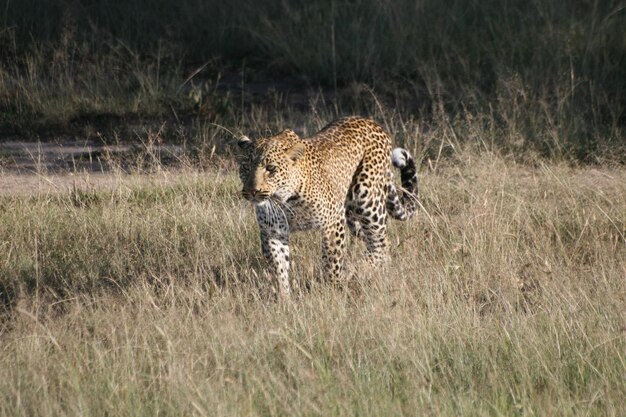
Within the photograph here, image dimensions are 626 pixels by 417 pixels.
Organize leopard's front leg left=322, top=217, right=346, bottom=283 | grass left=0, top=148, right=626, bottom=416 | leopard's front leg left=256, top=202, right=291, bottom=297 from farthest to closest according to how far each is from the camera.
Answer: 1. leopard's front leg left=322, top=217, right=346, bottom=283
2. leopard's front leg left=256, top=202, right=291, bottom=297
3. grass left=0, top=148, right=626, bottom=416

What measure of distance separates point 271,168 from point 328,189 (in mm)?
608

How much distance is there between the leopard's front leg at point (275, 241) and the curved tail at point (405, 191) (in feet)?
4.38

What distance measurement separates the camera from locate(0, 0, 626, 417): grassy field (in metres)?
5.98

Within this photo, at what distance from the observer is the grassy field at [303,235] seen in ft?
19.6

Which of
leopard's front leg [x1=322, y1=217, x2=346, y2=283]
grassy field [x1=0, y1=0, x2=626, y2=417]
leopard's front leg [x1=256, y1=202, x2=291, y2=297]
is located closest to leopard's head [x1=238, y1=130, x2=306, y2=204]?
leopard's front leg [x1=256, y1=202, x2=291, y2=297]

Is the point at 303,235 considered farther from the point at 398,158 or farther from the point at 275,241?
the point at 275,241

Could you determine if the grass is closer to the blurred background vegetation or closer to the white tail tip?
the white tail tip

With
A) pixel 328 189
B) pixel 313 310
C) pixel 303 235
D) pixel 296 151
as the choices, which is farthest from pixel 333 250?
pixel 303 235

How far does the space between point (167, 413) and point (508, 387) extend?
1713 millimetres

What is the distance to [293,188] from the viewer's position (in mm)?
7559

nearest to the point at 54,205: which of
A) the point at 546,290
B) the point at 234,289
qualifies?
the point at 234,289

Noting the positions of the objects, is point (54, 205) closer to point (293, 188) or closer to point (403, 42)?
point (293, 188)

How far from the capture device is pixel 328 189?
25.8ft

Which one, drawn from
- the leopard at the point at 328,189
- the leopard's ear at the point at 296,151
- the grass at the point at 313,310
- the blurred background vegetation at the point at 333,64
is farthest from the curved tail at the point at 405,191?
the blurred background vegetation at the point at 333,64
